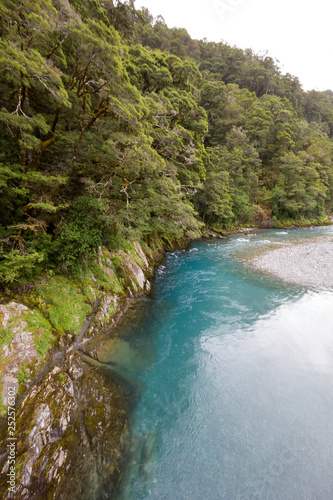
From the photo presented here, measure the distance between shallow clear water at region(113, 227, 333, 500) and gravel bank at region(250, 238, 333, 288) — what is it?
1.76 m

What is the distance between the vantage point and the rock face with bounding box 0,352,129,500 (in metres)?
2.66

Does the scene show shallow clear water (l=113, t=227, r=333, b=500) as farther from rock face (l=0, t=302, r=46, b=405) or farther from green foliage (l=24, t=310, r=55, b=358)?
rock face (l=0, t=302, r=46, b=405)

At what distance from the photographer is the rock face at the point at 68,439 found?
2664 mm

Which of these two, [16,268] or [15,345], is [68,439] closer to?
[15,345]

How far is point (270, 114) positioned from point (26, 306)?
3978 cm

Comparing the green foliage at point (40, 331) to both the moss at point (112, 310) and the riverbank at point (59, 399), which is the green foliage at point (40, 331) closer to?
the riverbank at point (59, 399)

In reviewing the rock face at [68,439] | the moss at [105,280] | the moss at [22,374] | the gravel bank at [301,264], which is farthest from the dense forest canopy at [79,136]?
the gravel bank at [301,264]

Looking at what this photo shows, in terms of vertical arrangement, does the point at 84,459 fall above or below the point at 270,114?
below

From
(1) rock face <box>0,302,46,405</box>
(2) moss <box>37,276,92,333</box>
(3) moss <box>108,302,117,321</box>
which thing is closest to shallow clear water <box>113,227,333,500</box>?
(3) moss <box>108,302,117,321</box>

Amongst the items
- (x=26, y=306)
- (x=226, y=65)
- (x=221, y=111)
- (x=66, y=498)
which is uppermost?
(x=226, y=65)

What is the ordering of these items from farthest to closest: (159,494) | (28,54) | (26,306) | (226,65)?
(226,65), (26,306), (28,54), (159,494)

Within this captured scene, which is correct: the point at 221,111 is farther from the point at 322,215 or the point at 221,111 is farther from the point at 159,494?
the point at 159,494

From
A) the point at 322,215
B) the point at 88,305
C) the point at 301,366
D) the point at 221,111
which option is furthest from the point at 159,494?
the point at 322,215

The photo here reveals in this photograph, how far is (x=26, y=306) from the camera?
4.25 meters
